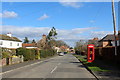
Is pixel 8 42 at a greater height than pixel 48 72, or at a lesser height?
greater

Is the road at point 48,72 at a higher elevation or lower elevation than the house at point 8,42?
lower

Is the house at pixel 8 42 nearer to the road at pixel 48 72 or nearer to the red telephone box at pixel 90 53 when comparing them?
the red telephone box at pixel 90 53

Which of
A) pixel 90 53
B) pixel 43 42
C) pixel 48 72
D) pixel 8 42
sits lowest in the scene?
pixel 48 72

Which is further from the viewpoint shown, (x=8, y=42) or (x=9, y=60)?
(x=8, y=42)

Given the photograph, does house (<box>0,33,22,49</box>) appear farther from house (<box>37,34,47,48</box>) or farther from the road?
the road

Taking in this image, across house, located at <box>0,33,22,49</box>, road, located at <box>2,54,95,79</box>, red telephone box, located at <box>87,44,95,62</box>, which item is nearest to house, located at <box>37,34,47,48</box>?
house, located at <box>0,33,22,49</box>

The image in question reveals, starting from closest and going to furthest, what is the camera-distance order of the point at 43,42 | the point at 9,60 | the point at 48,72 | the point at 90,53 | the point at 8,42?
the point at 48,72 → the point at 9,60 → the point at 90,53 → the point at 8,42 → the point at 43,42

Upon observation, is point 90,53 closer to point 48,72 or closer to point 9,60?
point 9,60

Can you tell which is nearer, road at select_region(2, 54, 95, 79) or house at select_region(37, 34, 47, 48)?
road at select_region(2, 54, 95, 79)

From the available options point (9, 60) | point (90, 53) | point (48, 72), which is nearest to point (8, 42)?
point (9, 60)

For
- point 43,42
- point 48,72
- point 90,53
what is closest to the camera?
point 48,72

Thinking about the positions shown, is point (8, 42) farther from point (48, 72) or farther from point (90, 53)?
point (48, 72)

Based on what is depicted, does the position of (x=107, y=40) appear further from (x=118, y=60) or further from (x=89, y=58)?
(x=118, y=60)

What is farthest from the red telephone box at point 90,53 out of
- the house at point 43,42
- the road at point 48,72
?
the house at point 43,42
